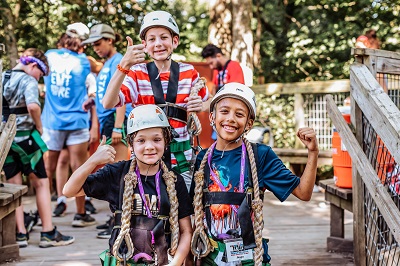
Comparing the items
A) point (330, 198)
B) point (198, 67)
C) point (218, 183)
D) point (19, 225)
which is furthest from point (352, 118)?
point (198, 67)

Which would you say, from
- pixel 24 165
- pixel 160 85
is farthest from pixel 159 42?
pixel 24 165

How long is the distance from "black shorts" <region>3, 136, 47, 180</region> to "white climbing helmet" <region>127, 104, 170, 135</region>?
2676 mm

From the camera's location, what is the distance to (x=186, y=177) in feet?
12.9

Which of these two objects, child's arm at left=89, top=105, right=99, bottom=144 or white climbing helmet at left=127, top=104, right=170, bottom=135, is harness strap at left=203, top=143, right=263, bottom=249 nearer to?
white climbing helmet at left=127, top=104, right=170, bottom=135

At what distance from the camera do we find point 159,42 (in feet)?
12.7

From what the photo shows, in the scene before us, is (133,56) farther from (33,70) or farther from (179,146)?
(33,70)

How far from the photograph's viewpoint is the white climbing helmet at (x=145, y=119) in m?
3.28

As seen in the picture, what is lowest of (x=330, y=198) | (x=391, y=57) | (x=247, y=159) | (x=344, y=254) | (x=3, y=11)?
(x=344, y=254)

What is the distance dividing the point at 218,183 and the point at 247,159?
0.19 m

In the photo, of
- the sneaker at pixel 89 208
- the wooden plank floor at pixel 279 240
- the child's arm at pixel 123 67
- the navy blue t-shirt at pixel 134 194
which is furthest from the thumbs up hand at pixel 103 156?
the sneaker at pixel 89 208

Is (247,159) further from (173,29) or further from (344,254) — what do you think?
(344,254)

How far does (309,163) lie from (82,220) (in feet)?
13.5

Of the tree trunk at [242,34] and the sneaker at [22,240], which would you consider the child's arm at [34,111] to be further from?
the tree trunk at [242,34]

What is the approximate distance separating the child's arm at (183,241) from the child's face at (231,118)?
0.48m
